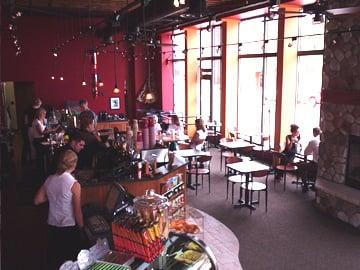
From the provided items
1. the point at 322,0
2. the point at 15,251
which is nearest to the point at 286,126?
the point at 322,0

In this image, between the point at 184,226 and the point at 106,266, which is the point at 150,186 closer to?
the point at 184,226

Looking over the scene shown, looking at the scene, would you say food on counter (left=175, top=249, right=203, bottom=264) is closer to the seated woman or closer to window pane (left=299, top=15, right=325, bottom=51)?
the seated woman

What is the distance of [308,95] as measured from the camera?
33.4 ft

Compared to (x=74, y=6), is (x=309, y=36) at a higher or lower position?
lower

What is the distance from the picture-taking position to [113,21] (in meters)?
8.52

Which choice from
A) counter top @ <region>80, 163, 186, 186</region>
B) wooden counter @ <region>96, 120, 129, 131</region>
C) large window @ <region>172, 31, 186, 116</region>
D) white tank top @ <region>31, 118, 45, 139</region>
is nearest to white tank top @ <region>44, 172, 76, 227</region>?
counter top @ <region>80, 163, 186, 186</region>

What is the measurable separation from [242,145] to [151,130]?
3.73 metres

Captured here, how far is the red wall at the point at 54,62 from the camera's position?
14.2m

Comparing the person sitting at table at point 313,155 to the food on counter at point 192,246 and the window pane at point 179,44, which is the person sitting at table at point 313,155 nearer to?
the food on counter at point 192,246

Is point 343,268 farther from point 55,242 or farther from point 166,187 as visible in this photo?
point 55,242

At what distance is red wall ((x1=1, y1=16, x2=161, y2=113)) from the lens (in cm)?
1423

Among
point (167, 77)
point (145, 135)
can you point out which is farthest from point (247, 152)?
point (167, 77)

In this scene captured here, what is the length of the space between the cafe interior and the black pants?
0.02 meters

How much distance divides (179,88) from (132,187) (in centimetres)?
1180
